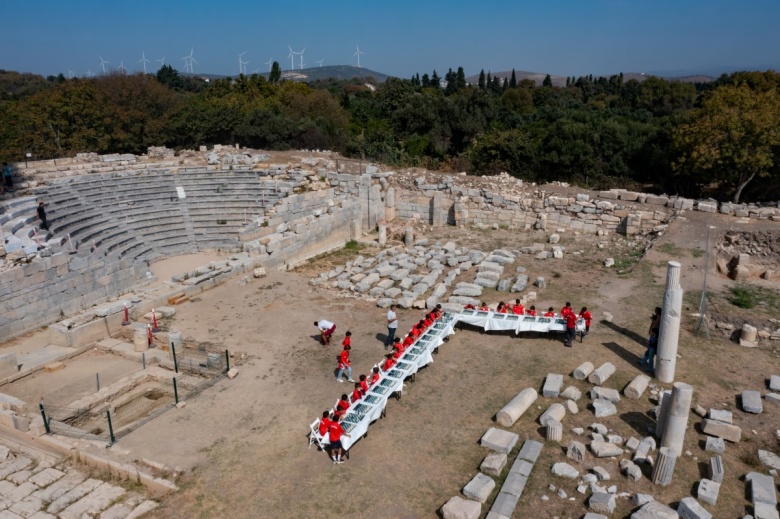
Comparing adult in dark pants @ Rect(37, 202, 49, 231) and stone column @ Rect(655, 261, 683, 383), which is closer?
stone column @ Rect(655, 261, 683, 383)

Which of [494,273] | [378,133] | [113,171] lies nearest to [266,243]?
[494,273]

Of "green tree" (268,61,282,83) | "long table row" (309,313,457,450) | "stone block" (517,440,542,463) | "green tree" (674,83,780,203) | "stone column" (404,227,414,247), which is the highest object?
"green tree" (268,61,282,83)

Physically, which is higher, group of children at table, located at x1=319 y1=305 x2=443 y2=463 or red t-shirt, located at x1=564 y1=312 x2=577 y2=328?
red t-shirt, located at x1=564 y1=312 x2=577 y2=328

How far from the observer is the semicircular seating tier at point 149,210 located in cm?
2141

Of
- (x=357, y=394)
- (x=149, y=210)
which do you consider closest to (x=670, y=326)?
(x=357, y=394)

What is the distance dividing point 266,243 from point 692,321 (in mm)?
15318

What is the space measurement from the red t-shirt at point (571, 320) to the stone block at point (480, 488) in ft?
19.9

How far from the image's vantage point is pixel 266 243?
72.4 ft

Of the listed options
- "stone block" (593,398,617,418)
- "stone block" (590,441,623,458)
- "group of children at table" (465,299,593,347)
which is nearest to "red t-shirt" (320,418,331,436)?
"stone block" (590,441,623,458)

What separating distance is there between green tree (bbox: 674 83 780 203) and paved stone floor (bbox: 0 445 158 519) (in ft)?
83.8

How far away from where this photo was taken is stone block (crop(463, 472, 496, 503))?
9.31 metres

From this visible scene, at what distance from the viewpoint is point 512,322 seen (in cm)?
1538

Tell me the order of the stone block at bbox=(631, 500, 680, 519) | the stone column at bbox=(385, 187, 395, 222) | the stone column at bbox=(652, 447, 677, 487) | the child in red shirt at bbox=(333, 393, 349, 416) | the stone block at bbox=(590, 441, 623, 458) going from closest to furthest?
the stone block at bbox=(631, 500, 680, 519) < the stone column at bbox=(652, 447, 677, 487) < the stone block at bbox=(590, 441, 623, 458) < the child in red shirt at bbox=(333, 393, 349, 416) < the stone column at bbox=(385, 187, 395, 222)

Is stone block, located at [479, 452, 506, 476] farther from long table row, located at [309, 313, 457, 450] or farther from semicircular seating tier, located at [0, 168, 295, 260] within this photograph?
semicircular seating tier, located at [0, 168, 295, 260]
